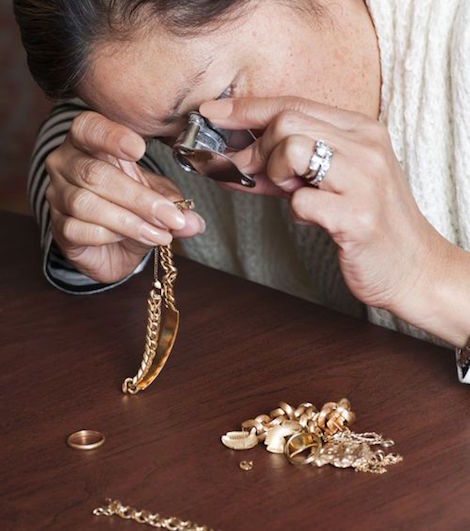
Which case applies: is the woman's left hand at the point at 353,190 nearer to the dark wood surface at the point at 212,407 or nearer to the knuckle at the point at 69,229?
the dark wood surface at the point at 212,407

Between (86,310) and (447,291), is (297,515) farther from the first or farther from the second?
(86,310)

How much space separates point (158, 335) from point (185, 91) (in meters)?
0.24

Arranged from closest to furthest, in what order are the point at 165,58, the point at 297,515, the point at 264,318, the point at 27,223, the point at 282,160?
the point at 297,515, the point at 282,160, the point at 165,58, the point at 264,318, the point at 27,223

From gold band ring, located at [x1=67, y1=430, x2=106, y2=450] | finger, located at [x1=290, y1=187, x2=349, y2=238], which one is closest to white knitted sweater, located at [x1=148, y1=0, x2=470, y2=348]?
finger, located at [x1=290, y1=187, x2=349, y2=238]

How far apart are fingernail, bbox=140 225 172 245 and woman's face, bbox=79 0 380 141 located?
12cm

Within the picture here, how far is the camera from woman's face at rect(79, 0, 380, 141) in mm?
1008

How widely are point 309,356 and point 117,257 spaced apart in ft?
1.06

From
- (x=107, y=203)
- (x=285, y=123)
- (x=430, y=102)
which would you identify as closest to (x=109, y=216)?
(x=107, y=203)

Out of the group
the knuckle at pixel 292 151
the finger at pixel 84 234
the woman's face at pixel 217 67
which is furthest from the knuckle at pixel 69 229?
the knuckle at pixel 292 151

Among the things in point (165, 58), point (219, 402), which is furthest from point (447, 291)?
point (165, 58)

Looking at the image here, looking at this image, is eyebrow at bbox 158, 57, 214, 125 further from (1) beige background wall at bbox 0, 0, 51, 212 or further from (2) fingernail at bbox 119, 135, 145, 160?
(1) beige background wall at bbox 0, 0, 51, 212

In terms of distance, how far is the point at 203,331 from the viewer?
1.08m

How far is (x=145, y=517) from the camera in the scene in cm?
76

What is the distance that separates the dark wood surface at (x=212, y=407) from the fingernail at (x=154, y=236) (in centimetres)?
11
